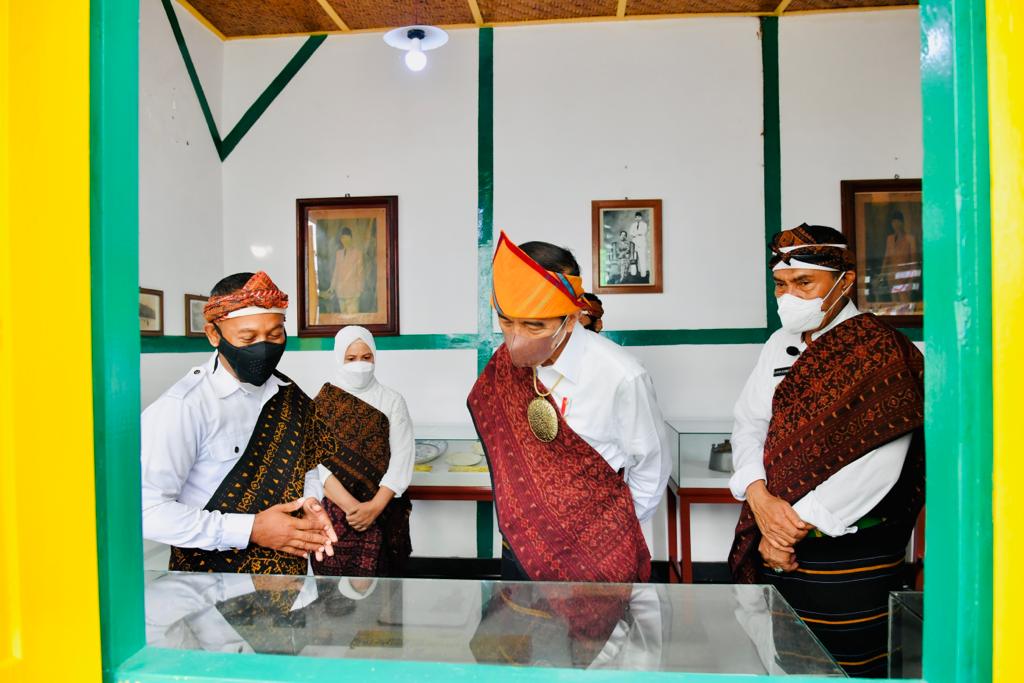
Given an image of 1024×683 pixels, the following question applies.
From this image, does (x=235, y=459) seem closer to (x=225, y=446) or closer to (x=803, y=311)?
(x=225, y=446)

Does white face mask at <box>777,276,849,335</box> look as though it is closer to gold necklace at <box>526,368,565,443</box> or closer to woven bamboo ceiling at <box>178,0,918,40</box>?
gold necklace at <box>526,368,565,443</box>

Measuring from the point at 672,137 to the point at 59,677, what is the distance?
178 inches

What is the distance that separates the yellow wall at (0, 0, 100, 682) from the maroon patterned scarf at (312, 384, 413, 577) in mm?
2490

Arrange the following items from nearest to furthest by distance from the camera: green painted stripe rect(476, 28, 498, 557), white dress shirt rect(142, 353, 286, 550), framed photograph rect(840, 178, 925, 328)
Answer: white dress shirt rect(142, 353, 286, 550), framed photograph rect(840, 178, 925, 328), green painted stripe rect(476, 28, 498, 557)

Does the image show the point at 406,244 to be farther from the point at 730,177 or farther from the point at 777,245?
the point at 777,245

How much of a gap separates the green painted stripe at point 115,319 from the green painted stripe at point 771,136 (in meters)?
4.33

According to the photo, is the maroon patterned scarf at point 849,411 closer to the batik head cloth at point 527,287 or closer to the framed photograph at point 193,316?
the batik head cloth at point 527,287

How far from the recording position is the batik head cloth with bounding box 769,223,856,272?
2.04m

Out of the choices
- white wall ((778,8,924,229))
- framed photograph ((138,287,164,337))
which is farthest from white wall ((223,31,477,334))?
white wall ((778,8,924,229))

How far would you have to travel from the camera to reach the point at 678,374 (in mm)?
A: 4551

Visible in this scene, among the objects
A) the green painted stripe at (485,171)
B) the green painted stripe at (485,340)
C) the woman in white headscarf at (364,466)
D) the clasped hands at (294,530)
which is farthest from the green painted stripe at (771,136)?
the clasped hands at (294,530)

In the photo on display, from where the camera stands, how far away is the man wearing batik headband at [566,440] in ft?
6.38

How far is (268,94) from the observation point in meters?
4.77

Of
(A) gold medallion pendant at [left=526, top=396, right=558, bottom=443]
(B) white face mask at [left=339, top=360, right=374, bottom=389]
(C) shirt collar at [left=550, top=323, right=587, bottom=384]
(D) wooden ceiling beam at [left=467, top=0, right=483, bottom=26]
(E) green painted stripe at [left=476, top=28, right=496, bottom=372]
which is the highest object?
(D) wooden ceiling beam at [left=467, top=0, right=483, bottom=26]
